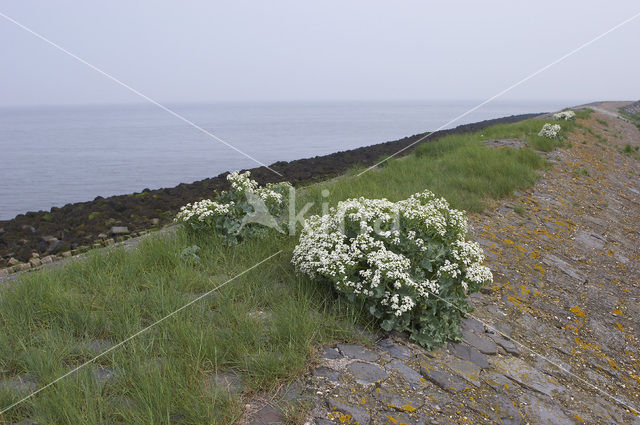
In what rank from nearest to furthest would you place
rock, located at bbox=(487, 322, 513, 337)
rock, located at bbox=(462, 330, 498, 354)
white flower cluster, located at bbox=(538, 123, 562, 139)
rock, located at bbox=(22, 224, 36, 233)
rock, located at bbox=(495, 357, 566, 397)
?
1. rock, located at bbox=(495, 357, 566, 397)
2. rock, located at bbox=(462, 330, 498, 354)
3. rock, located at bbox=(487, 322, 513, 337)
4. rock, located at bbox=(22, 224, 36, 233)
5. white flower cluster, located at bbox=(538, 123, 562, 139)

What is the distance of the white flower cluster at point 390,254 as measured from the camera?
3.56 meters

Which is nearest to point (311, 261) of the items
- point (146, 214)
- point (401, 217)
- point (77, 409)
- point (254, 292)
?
point (254, 292)

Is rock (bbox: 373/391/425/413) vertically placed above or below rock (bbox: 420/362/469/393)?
above

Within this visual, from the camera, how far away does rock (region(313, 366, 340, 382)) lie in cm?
297

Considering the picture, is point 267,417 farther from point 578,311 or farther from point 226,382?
point 578,311

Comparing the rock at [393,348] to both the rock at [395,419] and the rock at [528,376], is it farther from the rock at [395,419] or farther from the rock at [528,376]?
the rock at [528,376]

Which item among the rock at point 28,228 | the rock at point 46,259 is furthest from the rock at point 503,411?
the rock at point 28,228

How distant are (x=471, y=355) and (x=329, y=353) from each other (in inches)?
46.1

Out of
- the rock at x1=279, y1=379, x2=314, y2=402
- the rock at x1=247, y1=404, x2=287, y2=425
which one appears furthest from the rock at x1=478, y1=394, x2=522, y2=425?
the rock at x1=247, y1=404, x2=287, y2=425

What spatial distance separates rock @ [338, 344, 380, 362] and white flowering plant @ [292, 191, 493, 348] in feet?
0.86

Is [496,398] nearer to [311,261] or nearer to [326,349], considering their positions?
[326,349]

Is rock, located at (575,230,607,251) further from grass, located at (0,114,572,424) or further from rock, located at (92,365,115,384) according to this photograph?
rock, located at (92,365,115,384)

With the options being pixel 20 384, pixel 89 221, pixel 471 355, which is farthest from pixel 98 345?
pixel 89 221

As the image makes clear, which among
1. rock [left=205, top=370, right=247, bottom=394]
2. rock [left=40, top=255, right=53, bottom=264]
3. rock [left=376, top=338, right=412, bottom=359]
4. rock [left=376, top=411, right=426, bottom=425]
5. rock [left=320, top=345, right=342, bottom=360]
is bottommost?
rock [left=40, top=255, right=53, bottom=264]
